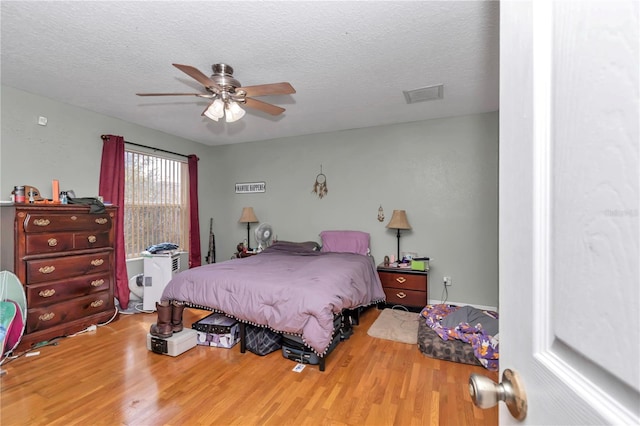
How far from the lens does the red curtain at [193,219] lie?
4840 mm

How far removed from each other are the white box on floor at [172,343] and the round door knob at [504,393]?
103 inches

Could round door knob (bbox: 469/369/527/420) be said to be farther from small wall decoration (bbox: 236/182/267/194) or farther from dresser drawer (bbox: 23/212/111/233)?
small wall decoration (bbox: 236/182/267/194)

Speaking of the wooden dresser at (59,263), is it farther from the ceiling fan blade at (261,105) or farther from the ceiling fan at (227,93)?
the ceiling fan blade at (261,105)

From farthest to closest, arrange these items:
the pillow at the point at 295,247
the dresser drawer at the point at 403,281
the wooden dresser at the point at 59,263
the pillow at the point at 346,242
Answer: the pillow at the point at 346,242 < the pillow at the point at 295,247 < the dresser drawer at the point at 403,281 < the wooden dresser at the point at 59,263

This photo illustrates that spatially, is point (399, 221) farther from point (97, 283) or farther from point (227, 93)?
point (97, 283)

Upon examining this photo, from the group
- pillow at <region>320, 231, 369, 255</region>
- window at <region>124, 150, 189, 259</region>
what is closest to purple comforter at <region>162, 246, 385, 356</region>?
pillow at <region>320, 231, 369, 255</region>

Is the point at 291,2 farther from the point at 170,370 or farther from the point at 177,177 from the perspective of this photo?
the point at 177,177

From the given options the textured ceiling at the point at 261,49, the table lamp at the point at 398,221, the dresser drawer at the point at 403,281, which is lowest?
the dresser drawer at the point at 403,281

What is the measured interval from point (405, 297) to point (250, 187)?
125 inches

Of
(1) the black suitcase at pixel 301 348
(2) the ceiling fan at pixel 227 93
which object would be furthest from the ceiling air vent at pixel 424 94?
(1) the black suitcase at pixel 301 348

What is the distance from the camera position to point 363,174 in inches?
172

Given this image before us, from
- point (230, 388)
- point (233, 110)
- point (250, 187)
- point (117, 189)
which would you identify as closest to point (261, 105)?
point (233, 110)

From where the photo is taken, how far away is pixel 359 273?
3.16 meters

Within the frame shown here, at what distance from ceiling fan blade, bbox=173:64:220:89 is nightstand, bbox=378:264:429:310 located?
2865 mm
